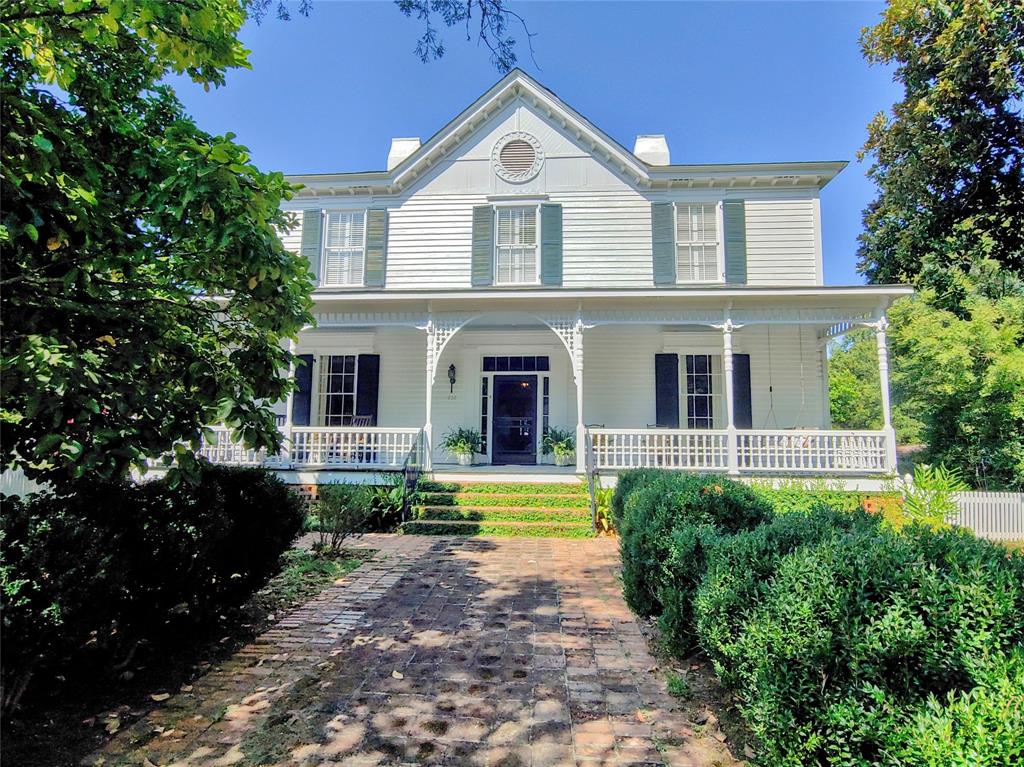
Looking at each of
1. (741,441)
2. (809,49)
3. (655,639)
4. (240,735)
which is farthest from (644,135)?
(240,735)

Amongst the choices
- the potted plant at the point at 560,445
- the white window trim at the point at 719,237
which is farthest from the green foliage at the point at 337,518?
the white window trim at the point at 719,237

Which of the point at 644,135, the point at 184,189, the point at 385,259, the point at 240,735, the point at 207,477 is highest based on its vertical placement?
the point at 644,135

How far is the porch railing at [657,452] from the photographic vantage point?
10.0m

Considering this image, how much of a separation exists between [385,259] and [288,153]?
3289 millimetres

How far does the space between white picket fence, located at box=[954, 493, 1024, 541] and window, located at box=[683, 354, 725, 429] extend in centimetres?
515

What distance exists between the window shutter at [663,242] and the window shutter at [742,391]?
4.31 feet

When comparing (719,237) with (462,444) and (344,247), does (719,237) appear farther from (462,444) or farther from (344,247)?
(344,247)

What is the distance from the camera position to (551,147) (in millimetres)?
12289

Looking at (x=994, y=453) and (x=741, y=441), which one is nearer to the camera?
(x=741, y=441)

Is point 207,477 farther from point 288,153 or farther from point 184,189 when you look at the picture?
point 288,153

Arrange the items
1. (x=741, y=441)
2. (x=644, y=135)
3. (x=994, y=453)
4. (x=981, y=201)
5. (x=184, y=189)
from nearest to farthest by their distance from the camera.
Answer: (x=184, y=189), (x=981, y=201), (x=741, y=441), (x=644, y=135), (x=994, y=453)

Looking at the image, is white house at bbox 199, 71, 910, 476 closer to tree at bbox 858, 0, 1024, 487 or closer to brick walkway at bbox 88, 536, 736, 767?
tree at bbox 858, 0, 1024, 487

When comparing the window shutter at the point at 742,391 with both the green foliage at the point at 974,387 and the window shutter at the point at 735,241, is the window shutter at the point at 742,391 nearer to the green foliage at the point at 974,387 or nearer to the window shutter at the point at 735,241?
the window shutter at the point at 735,241

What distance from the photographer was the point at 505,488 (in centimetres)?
991
